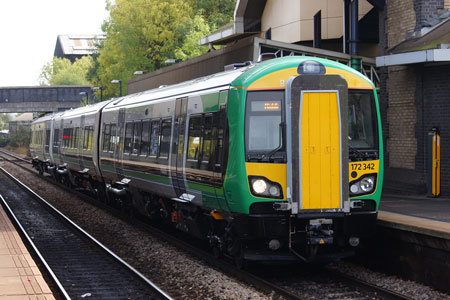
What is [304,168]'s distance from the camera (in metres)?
9.94

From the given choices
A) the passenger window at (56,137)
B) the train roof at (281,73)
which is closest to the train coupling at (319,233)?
the train roof at (281,73)

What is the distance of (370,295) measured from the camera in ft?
31.1

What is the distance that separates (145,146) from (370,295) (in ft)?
24.1

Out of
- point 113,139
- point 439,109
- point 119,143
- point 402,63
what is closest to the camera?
point 402,63

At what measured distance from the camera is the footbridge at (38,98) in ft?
246

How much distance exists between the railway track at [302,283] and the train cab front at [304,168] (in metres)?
0.40

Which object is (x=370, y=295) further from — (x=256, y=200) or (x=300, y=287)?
(x=256, y=200)

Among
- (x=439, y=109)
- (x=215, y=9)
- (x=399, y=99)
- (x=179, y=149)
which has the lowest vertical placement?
(x=179, y=149)

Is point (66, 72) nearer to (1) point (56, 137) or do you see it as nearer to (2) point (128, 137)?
(1) point (56, 137)

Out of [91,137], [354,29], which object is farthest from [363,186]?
[91,137]

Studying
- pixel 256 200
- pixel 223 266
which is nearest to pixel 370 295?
pixel 256 200

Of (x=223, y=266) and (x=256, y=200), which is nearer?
(x=256, y=200)

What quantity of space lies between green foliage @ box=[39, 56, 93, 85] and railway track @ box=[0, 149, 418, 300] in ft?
288

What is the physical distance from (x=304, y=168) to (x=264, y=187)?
619 millimetres
